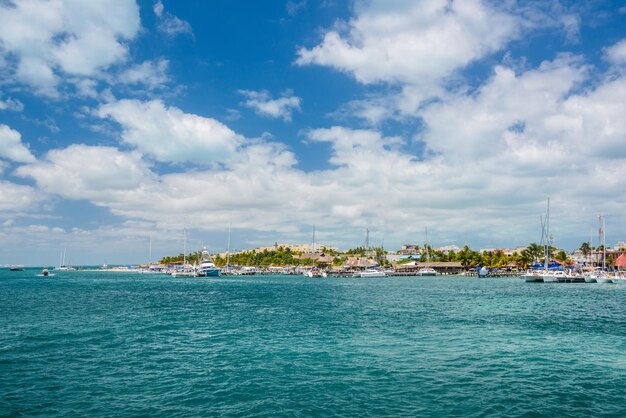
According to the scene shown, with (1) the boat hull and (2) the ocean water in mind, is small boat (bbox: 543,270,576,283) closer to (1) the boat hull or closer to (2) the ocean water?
(2) the ocean water

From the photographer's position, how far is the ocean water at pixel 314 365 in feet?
70.1

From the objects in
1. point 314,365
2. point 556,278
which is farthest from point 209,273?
point 314,365

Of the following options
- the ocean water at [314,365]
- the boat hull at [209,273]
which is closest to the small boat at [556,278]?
the ocean water at [314,365]

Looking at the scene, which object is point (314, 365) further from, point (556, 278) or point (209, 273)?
point (209, 273)

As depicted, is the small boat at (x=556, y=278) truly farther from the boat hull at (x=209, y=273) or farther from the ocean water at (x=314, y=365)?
the boat hull at (x=209, y=273)

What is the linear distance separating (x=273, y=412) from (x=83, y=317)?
4130cm

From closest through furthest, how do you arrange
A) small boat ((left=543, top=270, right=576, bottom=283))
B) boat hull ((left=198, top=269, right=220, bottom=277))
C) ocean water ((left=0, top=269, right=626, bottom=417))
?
ocean water ((left=0, top=269, right=626, bottom=417))
small boat ((left=543, top=270, right=576, bottom=283))
boat hull ((left=198, top=269, right=220, bottom=277))

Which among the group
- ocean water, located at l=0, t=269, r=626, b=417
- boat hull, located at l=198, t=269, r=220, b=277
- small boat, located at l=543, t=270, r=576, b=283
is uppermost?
small boat, located at l=543, t=270, r=576, b=283

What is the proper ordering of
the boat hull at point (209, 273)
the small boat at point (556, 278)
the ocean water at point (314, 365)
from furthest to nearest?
1. the boat hull at point (209, 273)
2. the small boat at point (556, 278)
3. the ocean water at point (314, 365)

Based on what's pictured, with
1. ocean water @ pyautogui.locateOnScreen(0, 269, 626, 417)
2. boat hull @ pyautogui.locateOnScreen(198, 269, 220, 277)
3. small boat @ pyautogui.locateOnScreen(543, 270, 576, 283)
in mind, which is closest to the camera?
ocean water @ pyautogui.locateOnScreen(0, 269, 626, 417)

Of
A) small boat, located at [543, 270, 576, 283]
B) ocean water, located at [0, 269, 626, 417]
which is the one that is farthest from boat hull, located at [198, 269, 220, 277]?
ocean water, located at [0, 269, 626, 417]

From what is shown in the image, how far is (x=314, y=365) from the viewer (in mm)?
29062

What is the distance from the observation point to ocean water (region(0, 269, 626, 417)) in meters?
21.4

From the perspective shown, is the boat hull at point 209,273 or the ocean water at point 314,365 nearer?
the ocean water at point 314,365
